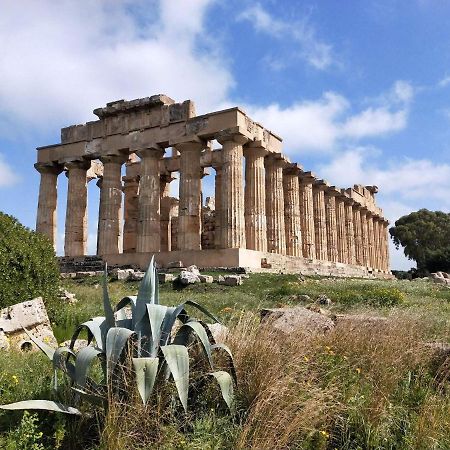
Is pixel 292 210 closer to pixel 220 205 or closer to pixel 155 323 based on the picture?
pixel 220 205

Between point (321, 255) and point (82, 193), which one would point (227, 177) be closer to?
point (82, 193)

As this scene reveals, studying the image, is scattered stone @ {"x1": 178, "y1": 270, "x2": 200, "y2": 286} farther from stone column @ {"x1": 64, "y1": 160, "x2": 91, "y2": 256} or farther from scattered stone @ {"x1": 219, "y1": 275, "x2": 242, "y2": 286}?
stone column @ {"x1": 64, "y1": 160, "x2": 91, "y2": 256}

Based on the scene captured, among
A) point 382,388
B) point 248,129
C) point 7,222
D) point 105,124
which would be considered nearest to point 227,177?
point 248,129

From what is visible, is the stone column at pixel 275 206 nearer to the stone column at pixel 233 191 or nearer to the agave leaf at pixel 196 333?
the stone column at pixel 233 191

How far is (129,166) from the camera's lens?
34.9 meters

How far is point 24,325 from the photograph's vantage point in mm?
7801

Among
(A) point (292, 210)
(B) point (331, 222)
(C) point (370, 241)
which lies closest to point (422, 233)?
(C) point (370, 241)

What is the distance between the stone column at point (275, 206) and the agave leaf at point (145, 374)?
963 inches

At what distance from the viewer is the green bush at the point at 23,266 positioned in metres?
9.36

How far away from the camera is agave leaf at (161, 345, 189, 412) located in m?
4.09

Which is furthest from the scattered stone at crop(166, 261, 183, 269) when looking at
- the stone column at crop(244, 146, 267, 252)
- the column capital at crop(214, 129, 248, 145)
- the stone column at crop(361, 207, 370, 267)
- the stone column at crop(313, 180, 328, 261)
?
the stone column at crop(361, 207, 370, 267)

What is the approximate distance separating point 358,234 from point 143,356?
135 feet

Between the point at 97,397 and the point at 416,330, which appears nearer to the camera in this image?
the point at 97,397

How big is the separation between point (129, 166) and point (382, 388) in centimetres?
3132
